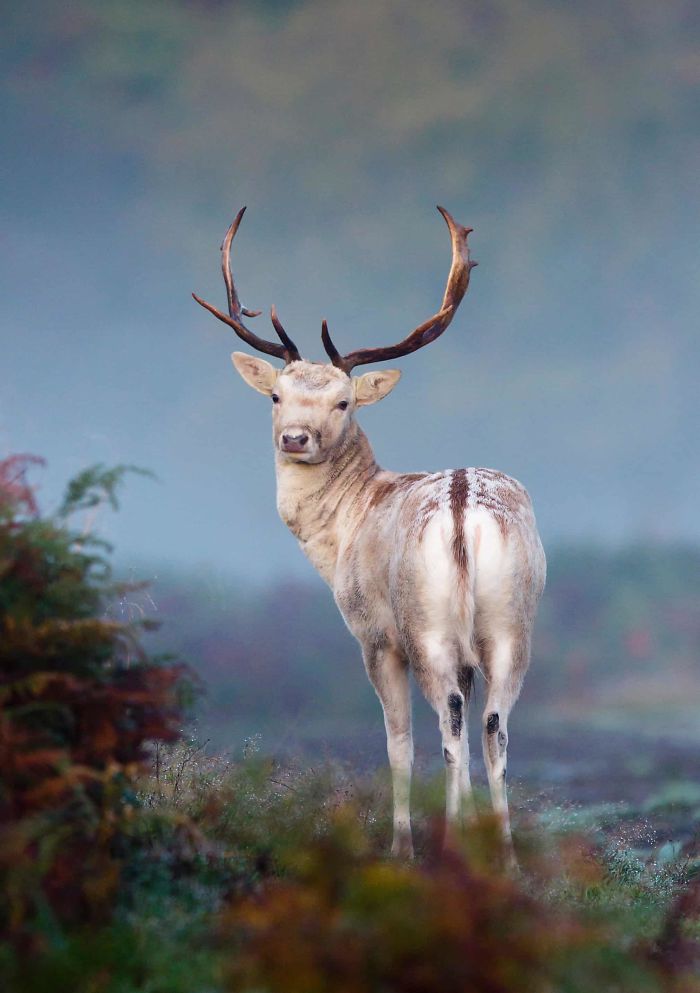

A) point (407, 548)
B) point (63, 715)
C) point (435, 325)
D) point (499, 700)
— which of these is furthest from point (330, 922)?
point (435, 325)

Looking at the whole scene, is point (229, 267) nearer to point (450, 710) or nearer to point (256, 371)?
point (256, 371)

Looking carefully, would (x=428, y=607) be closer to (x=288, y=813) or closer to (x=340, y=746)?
(x=288, y=813)

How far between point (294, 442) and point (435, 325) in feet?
4.71

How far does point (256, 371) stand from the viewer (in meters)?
7.89

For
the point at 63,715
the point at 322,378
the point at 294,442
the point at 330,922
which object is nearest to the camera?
the point at 330,922

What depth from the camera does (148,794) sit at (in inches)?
239

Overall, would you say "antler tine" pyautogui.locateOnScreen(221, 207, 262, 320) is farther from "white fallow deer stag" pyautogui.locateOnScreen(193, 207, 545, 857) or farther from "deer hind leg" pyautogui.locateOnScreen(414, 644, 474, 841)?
"deer hind leg" pyautogui.locateOnScreen(414, 644, 474, 841)

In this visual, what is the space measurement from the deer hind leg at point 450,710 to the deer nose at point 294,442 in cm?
174

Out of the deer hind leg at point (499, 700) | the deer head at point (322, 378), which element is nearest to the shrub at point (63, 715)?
the deer hind leg at point (499, 700)

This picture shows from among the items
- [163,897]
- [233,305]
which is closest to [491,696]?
[163,897]

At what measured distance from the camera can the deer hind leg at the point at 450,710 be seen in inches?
231

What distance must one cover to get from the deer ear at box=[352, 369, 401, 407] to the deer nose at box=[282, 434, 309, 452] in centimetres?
73

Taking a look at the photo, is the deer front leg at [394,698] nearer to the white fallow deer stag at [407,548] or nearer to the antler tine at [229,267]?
the white fallow deer stag at [407,548]

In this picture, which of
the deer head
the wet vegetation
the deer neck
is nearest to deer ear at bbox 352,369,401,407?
the deer head
